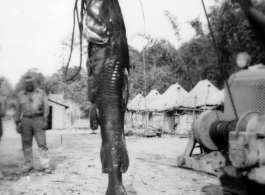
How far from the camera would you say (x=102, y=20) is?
1550mm

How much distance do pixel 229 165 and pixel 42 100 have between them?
583cm

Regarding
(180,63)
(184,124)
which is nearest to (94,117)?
(184,124)

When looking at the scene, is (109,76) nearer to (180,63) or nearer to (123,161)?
(123,161)

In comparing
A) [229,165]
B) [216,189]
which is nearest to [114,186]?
[229,165]

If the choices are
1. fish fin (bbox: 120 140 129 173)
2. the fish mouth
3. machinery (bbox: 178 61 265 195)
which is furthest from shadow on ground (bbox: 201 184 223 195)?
the fish mouth

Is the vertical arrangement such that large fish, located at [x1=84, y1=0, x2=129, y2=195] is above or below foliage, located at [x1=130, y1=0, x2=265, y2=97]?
below

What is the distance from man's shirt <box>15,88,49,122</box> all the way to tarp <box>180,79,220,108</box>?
1870 centimetres

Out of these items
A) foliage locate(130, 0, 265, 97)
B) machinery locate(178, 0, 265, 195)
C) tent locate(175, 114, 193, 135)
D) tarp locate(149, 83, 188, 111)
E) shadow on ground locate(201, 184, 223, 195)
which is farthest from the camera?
foliage locate(130, 0, 265, 97)

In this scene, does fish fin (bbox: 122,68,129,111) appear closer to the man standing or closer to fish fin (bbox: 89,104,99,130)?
fish fin (bbox: 89,104,99,130)

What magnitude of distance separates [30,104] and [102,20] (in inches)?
247

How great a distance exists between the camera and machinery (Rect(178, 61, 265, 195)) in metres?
1.84

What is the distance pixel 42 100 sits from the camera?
7500 mm

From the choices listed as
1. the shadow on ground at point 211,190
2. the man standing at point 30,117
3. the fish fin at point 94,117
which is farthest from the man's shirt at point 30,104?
the fish fin at point 94,117

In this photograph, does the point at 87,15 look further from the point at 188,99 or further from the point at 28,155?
the point at 188,99
